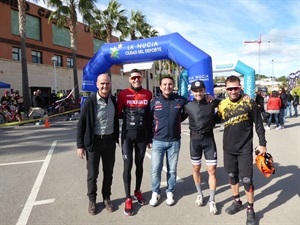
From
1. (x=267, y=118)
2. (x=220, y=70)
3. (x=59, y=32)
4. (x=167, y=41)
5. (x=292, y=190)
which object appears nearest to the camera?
(x=292, y=190)

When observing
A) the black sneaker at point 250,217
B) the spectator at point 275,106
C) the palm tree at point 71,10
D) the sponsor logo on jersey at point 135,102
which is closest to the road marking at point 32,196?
the sponsor logo on jersey at point 135,102

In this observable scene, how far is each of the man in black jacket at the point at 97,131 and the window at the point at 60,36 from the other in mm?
25263

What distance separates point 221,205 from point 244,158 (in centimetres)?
85

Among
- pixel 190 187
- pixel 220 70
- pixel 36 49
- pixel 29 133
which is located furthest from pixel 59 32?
pixel 190 187

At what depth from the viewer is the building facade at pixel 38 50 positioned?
21594 mm

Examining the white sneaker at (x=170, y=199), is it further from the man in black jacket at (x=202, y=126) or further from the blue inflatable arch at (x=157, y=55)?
the blue inflatable arch at (x=157, y=55)

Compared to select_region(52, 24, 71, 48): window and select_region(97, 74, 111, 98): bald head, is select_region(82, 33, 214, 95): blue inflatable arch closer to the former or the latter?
select_region(97, 74, 111, 98): bald head

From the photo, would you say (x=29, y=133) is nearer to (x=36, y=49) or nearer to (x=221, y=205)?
(x=221, y=205)

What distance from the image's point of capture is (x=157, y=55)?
1075 cm

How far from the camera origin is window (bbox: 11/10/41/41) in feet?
73.5

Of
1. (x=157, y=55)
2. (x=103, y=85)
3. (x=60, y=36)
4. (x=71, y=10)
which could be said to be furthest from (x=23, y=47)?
(x=103, y=85)

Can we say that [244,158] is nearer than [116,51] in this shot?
Yes

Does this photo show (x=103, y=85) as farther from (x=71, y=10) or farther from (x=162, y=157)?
(x=71, y=10)

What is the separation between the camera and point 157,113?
3939mm
